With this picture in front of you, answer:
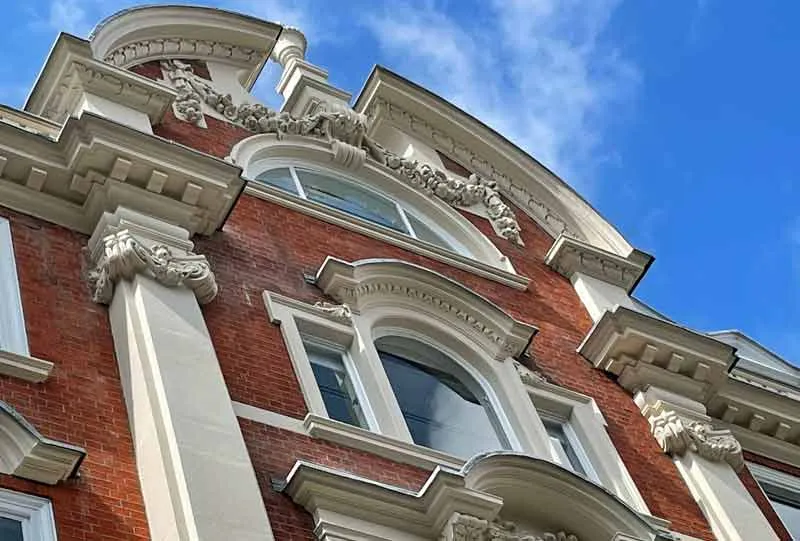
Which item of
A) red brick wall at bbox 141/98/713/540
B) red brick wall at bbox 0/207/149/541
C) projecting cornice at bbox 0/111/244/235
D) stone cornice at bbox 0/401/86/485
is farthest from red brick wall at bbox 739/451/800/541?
stone cornice at bbox 0/401/86/485

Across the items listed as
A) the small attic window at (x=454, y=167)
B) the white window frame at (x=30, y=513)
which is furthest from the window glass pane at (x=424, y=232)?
the white window frame at (x=30, y=513)

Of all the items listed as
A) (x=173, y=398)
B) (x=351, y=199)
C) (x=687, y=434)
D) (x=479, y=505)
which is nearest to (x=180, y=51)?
(x=351, y=199)

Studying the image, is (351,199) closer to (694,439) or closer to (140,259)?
(694,439)

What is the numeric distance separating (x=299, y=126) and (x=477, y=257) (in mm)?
2744

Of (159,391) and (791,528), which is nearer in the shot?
(159,391)

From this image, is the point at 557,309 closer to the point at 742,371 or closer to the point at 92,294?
the point at 742,371

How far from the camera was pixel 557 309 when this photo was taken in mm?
17703

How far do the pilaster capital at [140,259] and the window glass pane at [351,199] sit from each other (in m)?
3.99

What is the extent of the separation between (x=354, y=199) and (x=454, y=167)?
2619mm

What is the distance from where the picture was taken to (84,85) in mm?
15312

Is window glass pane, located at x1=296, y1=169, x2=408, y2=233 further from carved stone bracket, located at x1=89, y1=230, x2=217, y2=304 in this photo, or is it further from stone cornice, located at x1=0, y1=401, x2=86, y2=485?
stone cornice, located at x1=0, y1=401, x2=86, y2=485

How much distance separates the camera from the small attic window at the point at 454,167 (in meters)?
20.0

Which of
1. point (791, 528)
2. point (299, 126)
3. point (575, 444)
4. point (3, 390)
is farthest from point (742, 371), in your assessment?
point (3, 390)

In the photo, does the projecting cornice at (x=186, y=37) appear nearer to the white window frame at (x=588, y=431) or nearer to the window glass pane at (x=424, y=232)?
the window glass pane at (x=424, y=232)
